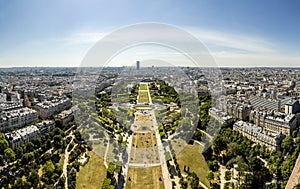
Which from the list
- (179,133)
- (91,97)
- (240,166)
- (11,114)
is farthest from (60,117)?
(240,166)

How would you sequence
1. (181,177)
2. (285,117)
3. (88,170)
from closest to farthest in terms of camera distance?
(181,177) < (88,170) < (285,117)

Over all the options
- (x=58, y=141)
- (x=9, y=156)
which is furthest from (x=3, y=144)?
(x=58, y=141)

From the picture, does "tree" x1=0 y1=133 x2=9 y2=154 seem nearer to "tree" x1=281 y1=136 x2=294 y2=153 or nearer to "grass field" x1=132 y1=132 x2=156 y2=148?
"grass field" x1=132 y1=132 x2=156 y2=148

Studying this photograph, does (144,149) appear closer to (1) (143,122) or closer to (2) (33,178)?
(1) (143,122)

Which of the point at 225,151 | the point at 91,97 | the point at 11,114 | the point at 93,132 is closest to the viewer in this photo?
the point at 225,151

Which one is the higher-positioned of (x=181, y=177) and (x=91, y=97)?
(x=91, y=97)

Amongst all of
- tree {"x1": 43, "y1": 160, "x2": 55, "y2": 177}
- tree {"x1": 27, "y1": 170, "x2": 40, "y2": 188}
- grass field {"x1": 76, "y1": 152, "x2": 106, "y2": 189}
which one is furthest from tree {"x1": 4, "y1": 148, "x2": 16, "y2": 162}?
grass field {"x1": 76, "y1": 152, "x2": 106, "y2": 189}

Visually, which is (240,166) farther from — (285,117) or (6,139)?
(6,139)
